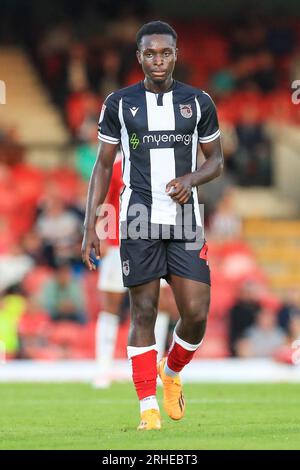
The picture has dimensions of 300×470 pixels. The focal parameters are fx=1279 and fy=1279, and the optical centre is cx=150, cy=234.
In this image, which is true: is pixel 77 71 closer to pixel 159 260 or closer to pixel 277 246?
pixel 277 246

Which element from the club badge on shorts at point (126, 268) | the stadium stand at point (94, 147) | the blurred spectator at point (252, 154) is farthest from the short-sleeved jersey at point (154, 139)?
the blurred spectator at point (252, 154)

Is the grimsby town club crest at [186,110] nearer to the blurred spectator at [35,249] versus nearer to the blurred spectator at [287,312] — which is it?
the blurred spectator at [287,312]

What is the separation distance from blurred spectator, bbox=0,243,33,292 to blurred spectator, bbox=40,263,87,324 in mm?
570

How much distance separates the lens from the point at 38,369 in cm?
1323

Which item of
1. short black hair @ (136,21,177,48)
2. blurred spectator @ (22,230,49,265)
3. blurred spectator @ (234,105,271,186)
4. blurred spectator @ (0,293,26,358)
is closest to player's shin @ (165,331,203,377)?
short black hair @ (136,21,177,48)

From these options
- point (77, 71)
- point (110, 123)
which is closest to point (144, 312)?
point (110, 123)

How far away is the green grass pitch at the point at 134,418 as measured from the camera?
665cm

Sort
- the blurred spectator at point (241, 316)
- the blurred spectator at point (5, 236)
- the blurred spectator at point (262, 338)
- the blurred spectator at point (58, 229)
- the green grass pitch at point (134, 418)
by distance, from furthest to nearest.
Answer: the blurred spectator at point (5, 236), the blurred spectator at point (58, 229), the blurred spectator at point (241, 316), the blurred spectator at point (262, 338), the green grass pitch at point (134, 418)

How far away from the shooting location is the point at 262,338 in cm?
1491

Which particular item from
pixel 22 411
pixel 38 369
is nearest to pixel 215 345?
pixel 38 369

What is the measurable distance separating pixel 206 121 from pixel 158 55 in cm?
50

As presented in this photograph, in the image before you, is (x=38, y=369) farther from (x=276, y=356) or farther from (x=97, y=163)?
(x=97, y=163)

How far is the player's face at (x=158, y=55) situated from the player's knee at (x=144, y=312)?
128 centimetres

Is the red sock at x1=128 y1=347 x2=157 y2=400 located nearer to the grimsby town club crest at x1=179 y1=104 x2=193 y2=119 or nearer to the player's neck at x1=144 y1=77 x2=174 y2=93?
the grimsby town club crest at x1=179 y1=104 x2=193 y2=119
